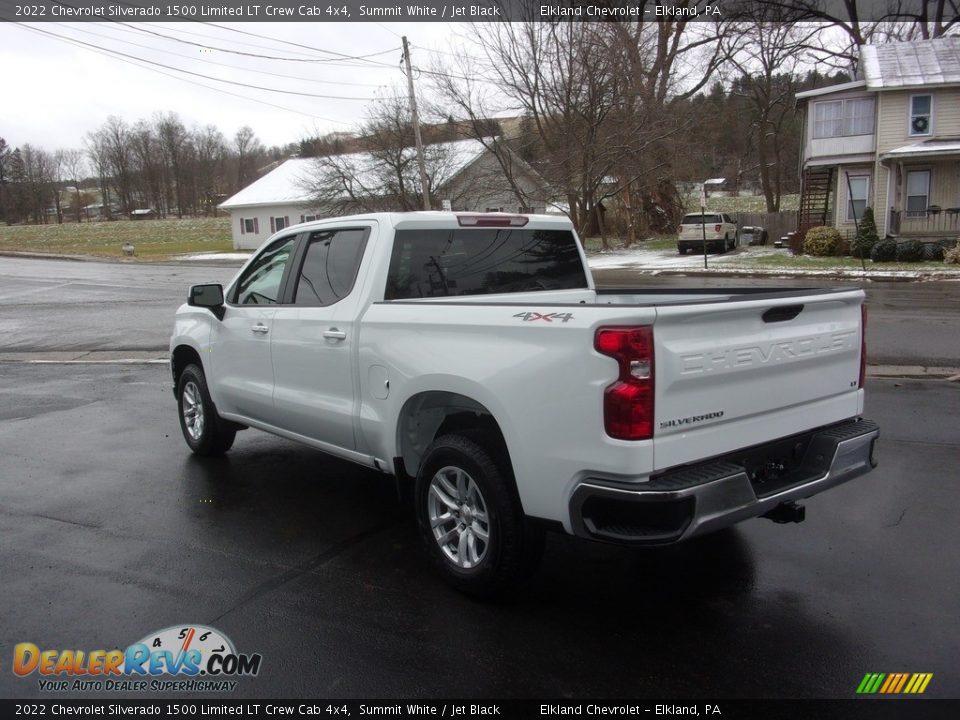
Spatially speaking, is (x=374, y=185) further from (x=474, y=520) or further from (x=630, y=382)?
(x=630, y=382)

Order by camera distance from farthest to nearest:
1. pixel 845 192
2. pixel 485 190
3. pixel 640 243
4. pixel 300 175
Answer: pixel 300 175
pixel 640 243
pixel 485 190
pixel 845 192

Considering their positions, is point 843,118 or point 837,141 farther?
point 837,141

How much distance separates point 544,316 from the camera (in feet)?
11.3

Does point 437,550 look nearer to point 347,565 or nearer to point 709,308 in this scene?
point 347,565

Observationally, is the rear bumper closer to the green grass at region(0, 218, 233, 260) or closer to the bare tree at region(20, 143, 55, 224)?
the green grass at region(0, 218, 233, 260)

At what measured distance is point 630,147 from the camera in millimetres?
34719

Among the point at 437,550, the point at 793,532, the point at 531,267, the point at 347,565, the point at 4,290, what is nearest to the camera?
the point at 437,550

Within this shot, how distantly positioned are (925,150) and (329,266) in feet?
98.5

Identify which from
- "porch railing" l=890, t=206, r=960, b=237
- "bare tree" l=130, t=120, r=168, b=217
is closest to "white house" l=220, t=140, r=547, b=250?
"porch railing" l=890, t=206, r=960, b=237

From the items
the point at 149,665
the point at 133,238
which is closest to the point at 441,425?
the point at 149,665

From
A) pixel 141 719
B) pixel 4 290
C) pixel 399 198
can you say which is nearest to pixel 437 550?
pixel 141 719

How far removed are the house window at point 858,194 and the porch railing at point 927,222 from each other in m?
1.82

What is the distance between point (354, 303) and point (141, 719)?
2397mm

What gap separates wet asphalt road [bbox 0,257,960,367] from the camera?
1120cm
